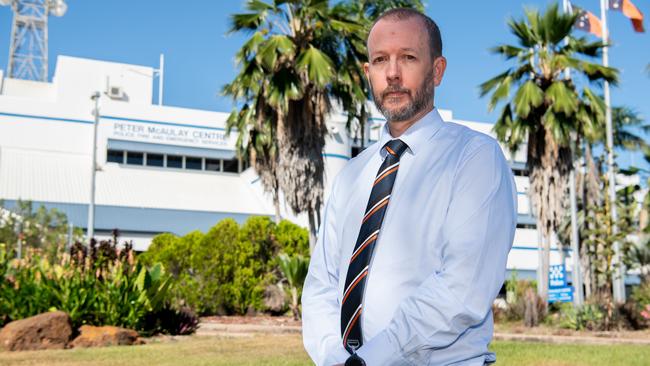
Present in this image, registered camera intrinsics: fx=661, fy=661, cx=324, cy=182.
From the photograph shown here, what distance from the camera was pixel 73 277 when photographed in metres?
11.8

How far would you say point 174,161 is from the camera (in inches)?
1679

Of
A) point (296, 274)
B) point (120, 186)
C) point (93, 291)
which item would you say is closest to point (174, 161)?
point (120, 186)

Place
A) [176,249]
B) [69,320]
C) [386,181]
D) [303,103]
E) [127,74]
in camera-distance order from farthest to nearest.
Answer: [127,74], [176,249], [303,103], [69,320], [386,181]

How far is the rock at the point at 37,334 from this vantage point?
9969 mm

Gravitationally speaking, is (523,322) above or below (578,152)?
below

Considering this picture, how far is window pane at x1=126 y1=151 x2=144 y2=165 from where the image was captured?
4091cm

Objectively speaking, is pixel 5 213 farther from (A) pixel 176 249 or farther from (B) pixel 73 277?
(B) pixel 73 277

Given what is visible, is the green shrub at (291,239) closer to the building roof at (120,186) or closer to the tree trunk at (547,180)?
the tree trunk at (547,180)

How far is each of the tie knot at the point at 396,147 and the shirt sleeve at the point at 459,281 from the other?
247mm

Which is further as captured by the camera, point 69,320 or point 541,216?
point 541,216

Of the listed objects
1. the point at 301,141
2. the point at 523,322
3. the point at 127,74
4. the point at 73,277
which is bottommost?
the point at 523,322

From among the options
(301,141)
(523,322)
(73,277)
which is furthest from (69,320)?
(523,322)

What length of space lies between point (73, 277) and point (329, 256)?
35.6ft

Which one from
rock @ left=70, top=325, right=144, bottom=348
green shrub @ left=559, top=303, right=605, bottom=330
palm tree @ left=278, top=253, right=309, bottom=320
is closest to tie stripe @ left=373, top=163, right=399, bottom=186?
rock @ left=70, top=325, right=144, bottom=348
